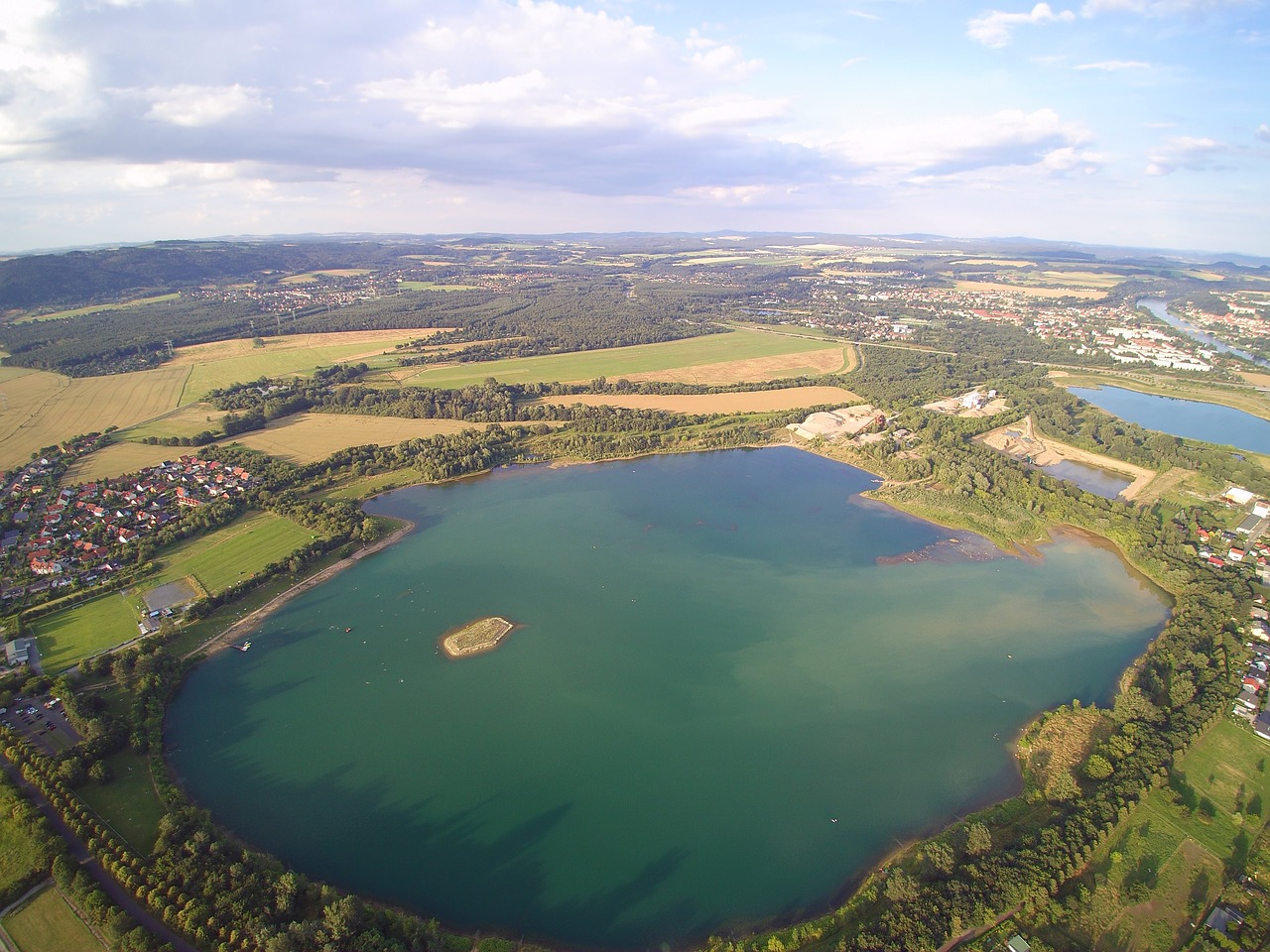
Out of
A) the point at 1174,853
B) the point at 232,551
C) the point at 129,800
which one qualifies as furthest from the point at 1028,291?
the point at 129,800

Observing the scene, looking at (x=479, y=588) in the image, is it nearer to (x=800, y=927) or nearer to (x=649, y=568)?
(x=649, y=568)

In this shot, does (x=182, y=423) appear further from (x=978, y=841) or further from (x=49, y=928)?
(x=978, y=841)

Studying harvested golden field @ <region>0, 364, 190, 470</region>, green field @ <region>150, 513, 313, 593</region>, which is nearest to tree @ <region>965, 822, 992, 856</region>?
green field @ <region>150, 513, 313, 593</region>

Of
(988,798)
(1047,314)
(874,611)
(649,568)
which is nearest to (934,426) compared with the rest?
(874,611)

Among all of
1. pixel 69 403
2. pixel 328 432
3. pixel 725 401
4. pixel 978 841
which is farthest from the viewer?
pixel 725 401

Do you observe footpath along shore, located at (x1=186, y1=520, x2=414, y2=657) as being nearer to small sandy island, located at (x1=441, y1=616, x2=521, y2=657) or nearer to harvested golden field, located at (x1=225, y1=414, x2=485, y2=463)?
small sandy island, located at (x1=441, y1=616, x2=521, y2=657)
